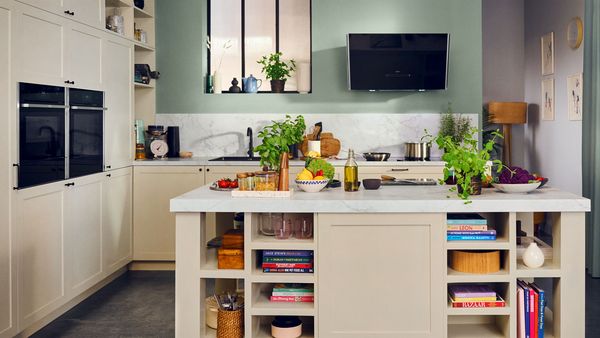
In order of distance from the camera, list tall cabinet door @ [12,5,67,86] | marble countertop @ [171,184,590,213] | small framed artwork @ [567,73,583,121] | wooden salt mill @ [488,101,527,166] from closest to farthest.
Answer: marble countertop @ [171,184,590,213], tall cabinet door @ [12,5,67,86], small framed artwork @ [567,73,583,121], wooden salt mill @ [488,101,527,166]

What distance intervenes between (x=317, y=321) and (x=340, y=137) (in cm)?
339

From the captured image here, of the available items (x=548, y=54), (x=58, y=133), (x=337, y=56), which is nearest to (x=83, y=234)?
(x=58, y=133)

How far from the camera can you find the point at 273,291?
3.30m

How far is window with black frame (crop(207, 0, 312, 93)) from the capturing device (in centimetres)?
658

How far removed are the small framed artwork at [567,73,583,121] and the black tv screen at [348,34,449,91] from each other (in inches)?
59.5

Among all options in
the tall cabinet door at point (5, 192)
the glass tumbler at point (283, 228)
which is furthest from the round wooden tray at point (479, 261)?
the tall cabinet door at point (5, 192)

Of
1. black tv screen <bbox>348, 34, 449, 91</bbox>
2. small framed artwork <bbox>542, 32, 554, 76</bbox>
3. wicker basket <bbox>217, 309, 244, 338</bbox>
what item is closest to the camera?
wicker basket <bbox>217, 309, 244, 338</bbox>

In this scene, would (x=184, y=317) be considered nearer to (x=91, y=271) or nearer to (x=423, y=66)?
(x=91, y=271)

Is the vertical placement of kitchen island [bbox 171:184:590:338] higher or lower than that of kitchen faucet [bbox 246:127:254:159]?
lower

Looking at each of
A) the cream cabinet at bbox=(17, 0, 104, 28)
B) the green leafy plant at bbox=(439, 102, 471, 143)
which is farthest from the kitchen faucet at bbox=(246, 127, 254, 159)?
the green leafy plant at bbox=(439, 102, 471, 143)

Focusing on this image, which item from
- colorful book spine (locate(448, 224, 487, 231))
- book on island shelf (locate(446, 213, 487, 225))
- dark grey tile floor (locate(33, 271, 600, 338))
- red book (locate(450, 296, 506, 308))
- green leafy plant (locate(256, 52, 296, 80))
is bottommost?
dark grey tile floor (locate(33, 271, 600, 338))

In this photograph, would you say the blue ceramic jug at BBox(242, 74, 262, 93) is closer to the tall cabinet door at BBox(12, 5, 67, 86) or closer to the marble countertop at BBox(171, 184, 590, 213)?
A: the tall cabinet door at BBox(12, 5, 67, 86)

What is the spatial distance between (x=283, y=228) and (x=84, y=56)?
93.4 inches

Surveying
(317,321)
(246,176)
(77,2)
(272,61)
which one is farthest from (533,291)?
(272,61)
